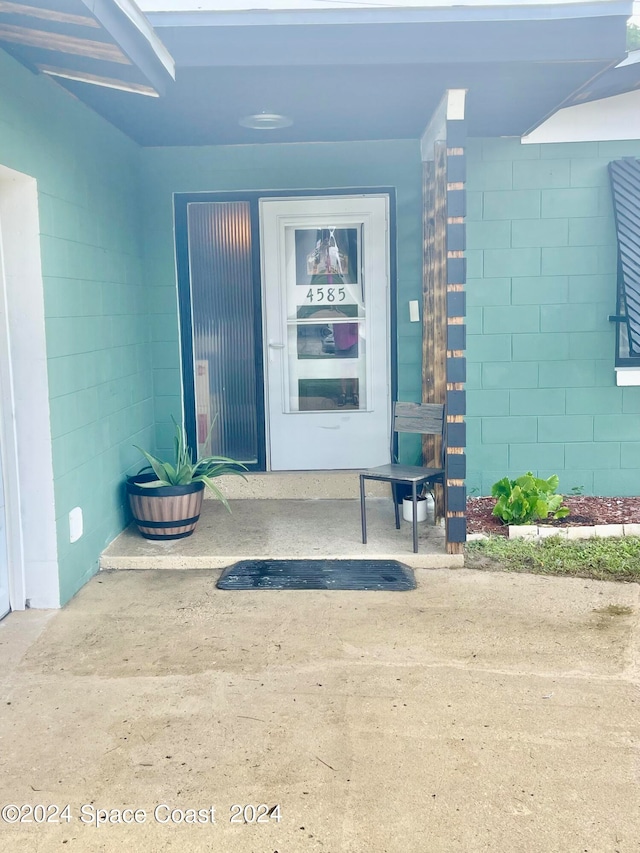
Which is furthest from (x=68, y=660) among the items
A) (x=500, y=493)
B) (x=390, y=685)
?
(x=500, y=493)

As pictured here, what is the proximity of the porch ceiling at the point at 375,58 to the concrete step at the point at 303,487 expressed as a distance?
234cm

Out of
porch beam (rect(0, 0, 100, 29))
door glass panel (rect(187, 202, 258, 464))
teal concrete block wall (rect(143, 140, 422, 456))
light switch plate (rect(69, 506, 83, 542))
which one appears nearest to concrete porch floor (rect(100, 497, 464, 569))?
light switch plate (rect(69, 506, 83, 542))

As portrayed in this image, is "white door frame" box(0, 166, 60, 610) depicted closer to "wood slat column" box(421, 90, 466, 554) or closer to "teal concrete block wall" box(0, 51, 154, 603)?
"teal concrete block wall" box(0, 51, 154, 603)

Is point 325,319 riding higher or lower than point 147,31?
lower

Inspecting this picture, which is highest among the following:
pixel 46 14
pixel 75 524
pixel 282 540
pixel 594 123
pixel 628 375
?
pixel 594 123

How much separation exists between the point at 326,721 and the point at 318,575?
1460 millimetres

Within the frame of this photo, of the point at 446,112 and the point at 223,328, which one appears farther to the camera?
the point at 223,328

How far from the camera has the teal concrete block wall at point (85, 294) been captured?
380 centimetres

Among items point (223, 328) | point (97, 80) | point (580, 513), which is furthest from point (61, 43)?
point (580, 513)

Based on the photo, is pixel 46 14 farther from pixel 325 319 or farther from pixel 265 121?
pixel 325 319

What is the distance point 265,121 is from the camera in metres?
4.74

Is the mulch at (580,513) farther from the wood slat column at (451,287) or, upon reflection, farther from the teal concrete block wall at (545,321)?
the wood slat column at (451,287)

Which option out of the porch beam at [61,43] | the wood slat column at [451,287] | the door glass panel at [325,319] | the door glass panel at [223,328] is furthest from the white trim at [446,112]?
the porch beam at [61,43]

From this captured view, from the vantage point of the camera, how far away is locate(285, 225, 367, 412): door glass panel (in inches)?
221
